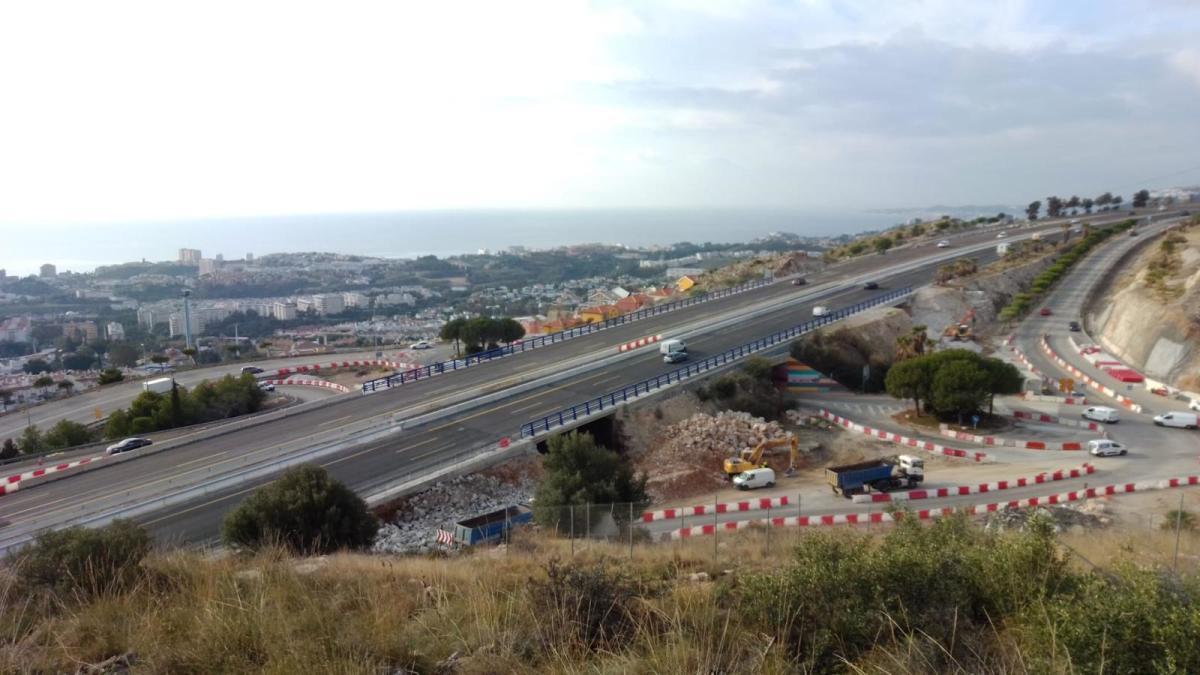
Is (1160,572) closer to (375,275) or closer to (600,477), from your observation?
(600,477)

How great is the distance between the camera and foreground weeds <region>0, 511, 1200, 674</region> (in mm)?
5320

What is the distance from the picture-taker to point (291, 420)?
31359 mm

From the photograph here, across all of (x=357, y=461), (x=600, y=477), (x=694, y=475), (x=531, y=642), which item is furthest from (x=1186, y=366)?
(x=531, y=642)

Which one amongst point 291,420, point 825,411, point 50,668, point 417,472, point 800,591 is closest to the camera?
point 50,668

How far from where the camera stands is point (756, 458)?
28984 mm

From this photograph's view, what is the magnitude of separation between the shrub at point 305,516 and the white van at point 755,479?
1433cm

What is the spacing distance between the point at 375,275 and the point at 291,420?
6398 inches

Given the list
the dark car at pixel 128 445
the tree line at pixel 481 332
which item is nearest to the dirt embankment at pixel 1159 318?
the tree line at pixel 481 332

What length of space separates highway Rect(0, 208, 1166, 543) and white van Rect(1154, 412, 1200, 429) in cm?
2016

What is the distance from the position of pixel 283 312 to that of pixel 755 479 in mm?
115761

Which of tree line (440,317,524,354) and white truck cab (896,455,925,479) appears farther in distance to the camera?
tree line (440,317,524,354)

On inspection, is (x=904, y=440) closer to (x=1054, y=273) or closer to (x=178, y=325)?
(x=1054, y=273)

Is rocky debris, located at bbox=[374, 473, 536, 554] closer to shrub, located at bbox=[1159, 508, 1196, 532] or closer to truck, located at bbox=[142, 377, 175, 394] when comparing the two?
shrub, located at bbox=[1159, 508, 1196, 532]

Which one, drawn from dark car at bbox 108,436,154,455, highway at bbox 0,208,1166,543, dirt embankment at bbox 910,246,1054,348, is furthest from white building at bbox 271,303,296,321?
dirt embankment at bbox 910,246,1054,348
